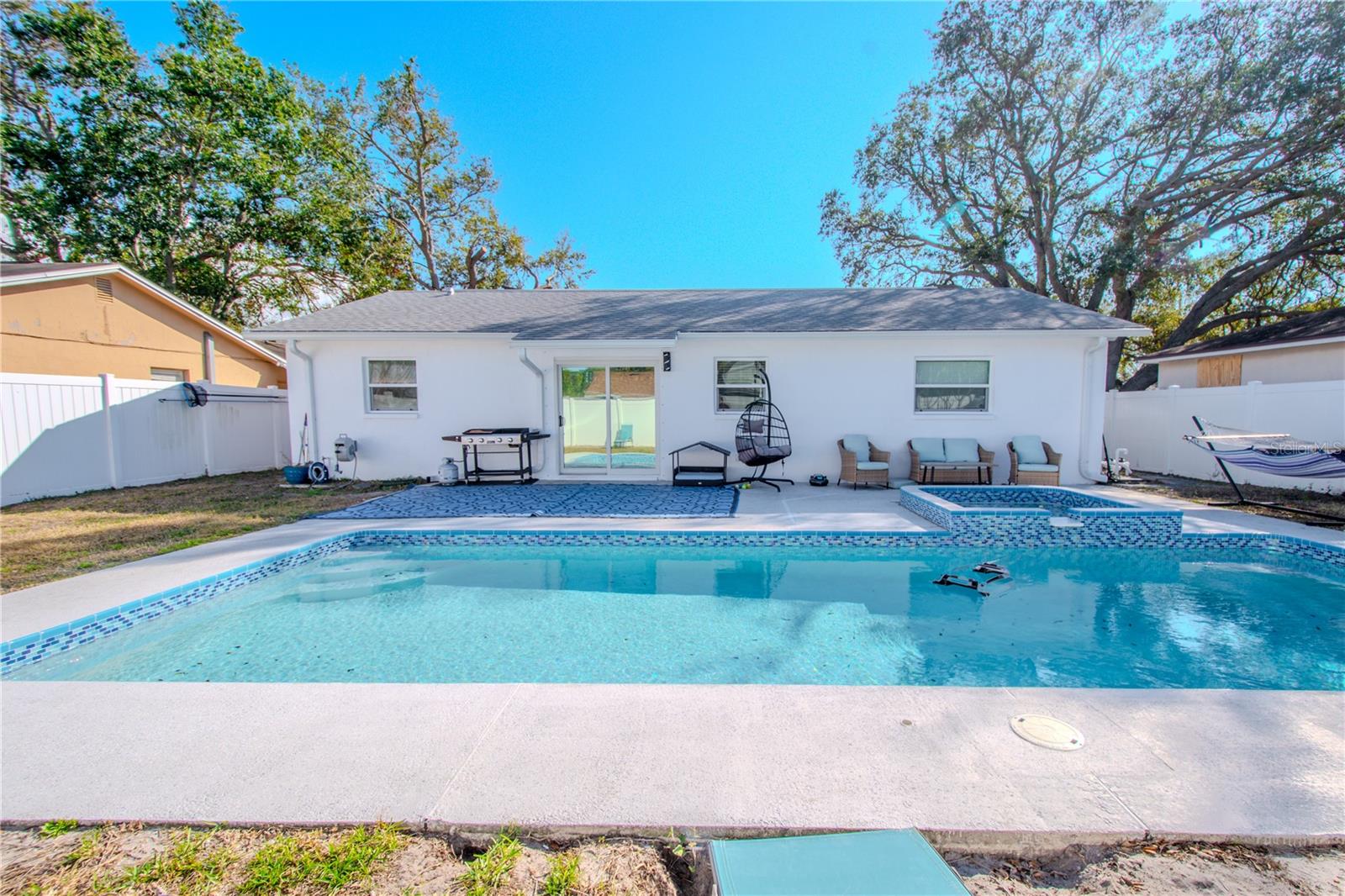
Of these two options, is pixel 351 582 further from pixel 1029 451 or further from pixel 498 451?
pixel 1029 451

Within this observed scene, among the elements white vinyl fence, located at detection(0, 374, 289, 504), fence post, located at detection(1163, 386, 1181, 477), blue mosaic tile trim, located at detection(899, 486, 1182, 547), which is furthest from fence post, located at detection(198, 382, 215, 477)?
fence post, located at detection(1163, 386, 1181, 477)

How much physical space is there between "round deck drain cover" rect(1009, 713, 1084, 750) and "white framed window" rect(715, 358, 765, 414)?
7.17 m

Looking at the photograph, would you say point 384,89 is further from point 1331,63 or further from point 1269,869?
point 1331,63

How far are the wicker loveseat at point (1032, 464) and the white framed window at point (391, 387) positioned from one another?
390 inches

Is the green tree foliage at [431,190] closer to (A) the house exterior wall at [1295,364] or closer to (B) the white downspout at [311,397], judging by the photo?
(B) the white downspout at [311,397]

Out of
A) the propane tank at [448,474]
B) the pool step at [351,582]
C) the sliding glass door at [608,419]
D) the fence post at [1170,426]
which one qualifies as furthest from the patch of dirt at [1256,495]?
the propane tank at [448,474]

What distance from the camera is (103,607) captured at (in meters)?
3.65

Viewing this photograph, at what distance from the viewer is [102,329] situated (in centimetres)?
1088

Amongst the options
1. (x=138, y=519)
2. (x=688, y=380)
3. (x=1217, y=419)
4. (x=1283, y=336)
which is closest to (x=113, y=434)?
(x=138, y=519)

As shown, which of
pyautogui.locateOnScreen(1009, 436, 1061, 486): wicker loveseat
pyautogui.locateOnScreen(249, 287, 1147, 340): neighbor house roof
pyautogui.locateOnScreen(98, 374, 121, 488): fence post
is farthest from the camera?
pyautogui.locateOnScreen(249, 287, 1147, 340): neighbor house roof

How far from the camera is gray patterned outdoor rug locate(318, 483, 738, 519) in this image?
6770mm

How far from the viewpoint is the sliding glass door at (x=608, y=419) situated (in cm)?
945

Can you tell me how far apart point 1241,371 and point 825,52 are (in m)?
11.3

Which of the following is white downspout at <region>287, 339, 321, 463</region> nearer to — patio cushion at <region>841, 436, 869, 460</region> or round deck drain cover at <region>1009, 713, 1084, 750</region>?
patio cushion at <region>841, 436, 869, 460</region>
